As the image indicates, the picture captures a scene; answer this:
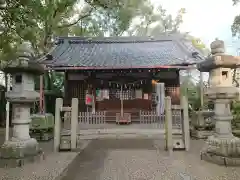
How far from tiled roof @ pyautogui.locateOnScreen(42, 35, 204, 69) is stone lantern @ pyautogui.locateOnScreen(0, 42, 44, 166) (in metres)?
7.00

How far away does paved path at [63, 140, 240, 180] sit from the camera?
4.87m

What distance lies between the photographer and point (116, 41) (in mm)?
18906

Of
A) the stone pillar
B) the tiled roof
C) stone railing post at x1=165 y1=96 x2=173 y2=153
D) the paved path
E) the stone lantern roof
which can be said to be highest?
the tiled roof

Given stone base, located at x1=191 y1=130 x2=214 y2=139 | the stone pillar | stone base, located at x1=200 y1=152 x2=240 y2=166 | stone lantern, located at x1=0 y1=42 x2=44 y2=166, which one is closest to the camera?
stone base, located at x1=200 y1=152 x2=240 y2=166

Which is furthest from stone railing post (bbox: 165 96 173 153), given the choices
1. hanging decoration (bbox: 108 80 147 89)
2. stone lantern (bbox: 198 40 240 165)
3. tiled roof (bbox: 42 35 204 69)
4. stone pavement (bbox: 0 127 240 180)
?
hanging decoration (bbox: 108 80 147 89)

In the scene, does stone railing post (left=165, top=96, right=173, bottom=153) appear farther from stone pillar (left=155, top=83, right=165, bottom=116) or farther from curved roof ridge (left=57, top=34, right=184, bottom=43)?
curved roof ridge (left=57, top=34, right=184, bottom=43)

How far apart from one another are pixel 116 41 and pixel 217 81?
14.0m

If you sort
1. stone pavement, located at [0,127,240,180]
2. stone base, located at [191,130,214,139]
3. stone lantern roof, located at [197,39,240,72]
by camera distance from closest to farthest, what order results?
stone pavement, located at [0,127,240,180] < stone lantern roof, located at [197,39,240,72] < stone base, located at [191,130,214,139]

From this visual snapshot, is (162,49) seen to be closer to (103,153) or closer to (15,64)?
(103,153)

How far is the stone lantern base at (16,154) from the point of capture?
18.4 ft

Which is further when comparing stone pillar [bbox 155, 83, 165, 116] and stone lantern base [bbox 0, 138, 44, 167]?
stone pillar [bbox 155, 83, 165, 116]

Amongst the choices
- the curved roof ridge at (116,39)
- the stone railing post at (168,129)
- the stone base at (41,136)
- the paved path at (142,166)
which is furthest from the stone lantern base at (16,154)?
the curved roof ridge at (116,39)

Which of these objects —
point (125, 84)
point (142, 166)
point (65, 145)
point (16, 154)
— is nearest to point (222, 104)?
point (142, 166)

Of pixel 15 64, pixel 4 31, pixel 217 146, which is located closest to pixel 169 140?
pixel 217 146
